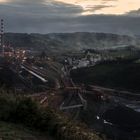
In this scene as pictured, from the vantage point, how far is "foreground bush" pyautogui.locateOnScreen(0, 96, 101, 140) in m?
10.5

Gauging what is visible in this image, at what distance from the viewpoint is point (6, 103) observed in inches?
462

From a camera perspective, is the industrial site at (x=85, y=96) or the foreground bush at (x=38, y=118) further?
the industrial site at (x=85, y=96)

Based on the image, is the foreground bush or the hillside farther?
the foreground bush

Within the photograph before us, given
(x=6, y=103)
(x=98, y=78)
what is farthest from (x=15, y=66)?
(x=6, y=103)

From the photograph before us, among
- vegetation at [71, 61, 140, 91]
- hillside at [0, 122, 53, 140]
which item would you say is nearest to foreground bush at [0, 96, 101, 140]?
hillside at [0, 122, 53, 140]

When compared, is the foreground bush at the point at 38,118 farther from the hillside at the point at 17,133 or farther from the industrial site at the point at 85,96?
the hillside at the point at 17,133

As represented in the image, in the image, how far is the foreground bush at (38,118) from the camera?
10.5 metres

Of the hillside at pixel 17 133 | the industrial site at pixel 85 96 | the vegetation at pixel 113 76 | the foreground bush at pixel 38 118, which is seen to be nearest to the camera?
the hillside at pixel 17 133

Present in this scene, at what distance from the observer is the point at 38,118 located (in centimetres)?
1113

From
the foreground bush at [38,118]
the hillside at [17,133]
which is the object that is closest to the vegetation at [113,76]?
the foreground bush at [38,118]

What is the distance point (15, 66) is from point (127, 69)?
32093 millimetres

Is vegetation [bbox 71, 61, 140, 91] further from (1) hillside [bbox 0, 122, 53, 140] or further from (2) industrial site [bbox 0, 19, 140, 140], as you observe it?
(1) hillside [bbox 0, 122, 53, 140]

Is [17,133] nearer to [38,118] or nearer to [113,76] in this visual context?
[38,118]

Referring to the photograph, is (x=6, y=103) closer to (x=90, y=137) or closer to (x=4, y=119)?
(x=4, y=119)
